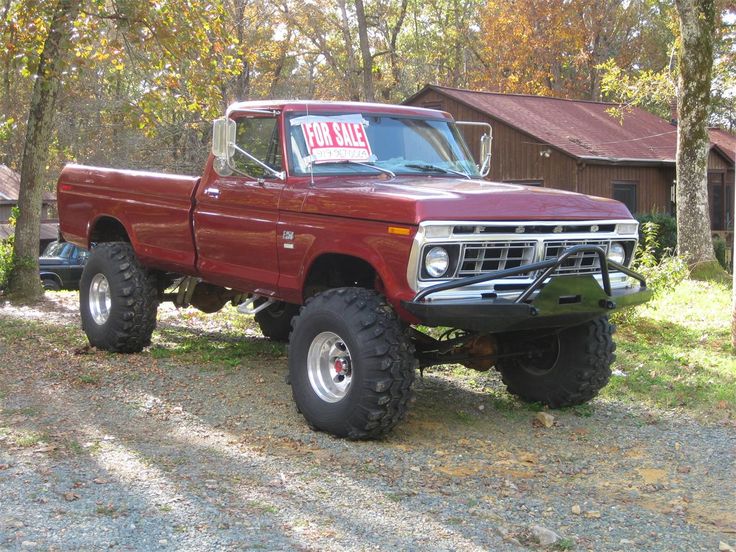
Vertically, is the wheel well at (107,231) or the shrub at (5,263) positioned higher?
the wheel well at (107,231)

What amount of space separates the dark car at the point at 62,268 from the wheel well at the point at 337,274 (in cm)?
1635

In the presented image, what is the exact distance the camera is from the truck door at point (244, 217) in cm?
692

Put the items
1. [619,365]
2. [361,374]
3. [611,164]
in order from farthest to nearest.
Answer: [611,164]
[619,365]
[361,374]

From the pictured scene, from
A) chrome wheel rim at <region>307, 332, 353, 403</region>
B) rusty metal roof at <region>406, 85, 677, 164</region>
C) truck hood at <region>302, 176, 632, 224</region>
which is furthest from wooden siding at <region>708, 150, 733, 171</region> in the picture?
chrome wheel rim at <region>307, 332, 353, 403</region>

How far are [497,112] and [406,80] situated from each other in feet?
68.6

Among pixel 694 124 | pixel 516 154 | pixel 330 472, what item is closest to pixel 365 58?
pixel 516 154

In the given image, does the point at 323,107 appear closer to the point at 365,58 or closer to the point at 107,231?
the point at 107,231

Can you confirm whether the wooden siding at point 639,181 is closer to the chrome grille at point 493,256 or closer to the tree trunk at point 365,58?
the tree trunk at point 365,58

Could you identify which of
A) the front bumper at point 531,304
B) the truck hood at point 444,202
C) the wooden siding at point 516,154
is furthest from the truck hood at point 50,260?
the front bumper at point 531,304

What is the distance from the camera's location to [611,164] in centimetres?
2400

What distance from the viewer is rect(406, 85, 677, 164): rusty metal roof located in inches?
949

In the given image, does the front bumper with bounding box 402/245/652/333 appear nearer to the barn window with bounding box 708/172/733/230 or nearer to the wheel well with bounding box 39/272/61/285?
the wheel well with bounding box 39/272/61/285

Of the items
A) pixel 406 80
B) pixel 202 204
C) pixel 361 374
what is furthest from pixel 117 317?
pixel 406 80

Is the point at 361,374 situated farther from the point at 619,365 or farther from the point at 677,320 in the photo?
the point at 677,320
